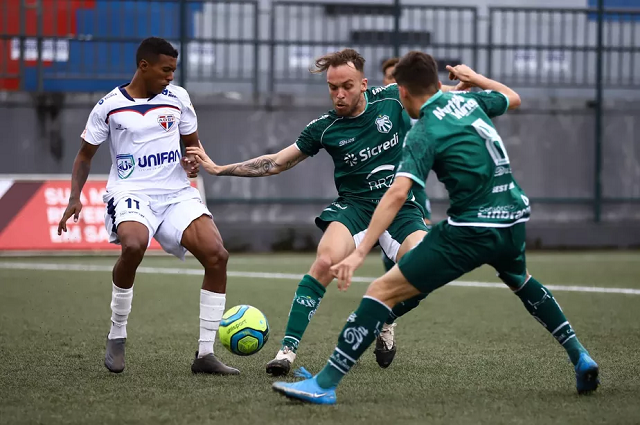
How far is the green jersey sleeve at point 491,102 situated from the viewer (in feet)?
17.2

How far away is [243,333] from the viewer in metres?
6.01

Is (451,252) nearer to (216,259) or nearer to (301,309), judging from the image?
(301,309)

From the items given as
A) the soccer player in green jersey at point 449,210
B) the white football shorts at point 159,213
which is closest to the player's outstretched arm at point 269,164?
the white football shorts at point 159,213

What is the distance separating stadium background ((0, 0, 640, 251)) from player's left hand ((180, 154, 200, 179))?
358 inches

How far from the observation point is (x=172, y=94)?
6348mm

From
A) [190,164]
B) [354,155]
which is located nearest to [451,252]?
[354,155]

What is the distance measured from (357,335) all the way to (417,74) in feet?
4.55

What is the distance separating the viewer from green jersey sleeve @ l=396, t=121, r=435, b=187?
475 centimetres

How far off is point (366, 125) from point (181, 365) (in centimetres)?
200

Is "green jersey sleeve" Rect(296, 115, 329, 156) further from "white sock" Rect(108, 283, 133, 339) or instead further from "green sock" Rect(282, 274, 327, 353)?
"white sock" Rect(108, 283, 133, 339)

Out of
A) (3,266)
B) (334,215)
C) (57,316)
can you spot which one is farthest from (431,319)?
(3,266)

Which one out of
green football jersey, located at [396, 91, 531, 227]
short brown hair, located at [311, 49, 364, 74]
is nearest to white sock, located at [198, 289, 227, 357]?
short brown hair, located at [311, 49, 364, 74]

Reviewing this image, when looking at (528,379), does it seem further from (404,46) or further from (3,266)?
(404,46)

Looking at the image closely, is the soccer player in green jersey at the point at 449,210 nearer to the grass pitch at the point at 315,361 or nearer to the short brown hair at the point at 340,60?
the grass pitch at the point at 315,361
